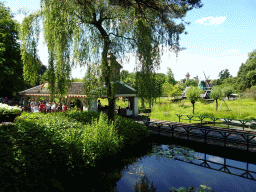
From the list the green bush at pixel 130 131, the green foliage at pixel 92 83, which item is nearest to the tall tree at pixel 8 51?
the green foliage at pixel 92 83

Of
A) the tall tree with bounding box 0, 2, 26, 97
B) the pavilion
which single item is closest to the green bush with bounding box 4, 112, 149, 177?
the pavilion

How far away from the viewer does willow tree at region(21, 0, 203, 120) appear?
7.18 metres

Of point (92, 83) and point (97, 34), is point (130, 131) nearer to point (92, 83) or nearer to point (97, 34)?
point (92, 83)

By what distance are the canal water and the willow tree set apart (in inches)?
152

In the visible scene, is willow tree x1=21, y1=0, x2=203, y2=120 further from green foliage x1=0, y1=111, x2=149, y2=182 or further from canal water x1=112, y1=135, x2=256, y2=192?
canal water x1=112, y1=135, x2=256, y2=192

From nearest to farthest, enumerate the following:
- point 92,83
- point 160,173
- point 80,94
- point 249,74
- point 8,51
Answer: point 160,173
point 92,83
point 80,94
point 8,51
point 249,74

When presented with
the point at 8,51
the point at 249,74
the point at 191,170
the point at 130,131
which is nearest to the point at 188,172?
the point at 191,170

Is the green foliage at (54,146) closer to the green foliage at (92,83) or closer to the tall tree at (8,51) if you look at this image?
the green foliage at (92,83)

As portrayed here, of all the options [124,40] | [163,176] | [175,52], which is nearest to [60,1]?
[124,40]

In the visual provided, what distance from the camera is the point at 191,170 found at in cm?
672

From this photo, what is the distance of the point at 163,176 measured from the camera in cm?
623

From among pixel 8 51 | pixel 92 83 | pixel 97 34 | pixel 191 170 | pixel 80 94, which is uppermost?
pixel 8 51

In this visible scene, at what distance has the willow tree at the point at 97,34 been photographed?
23.5ft

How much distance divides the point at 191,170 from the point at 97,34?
7.71m
